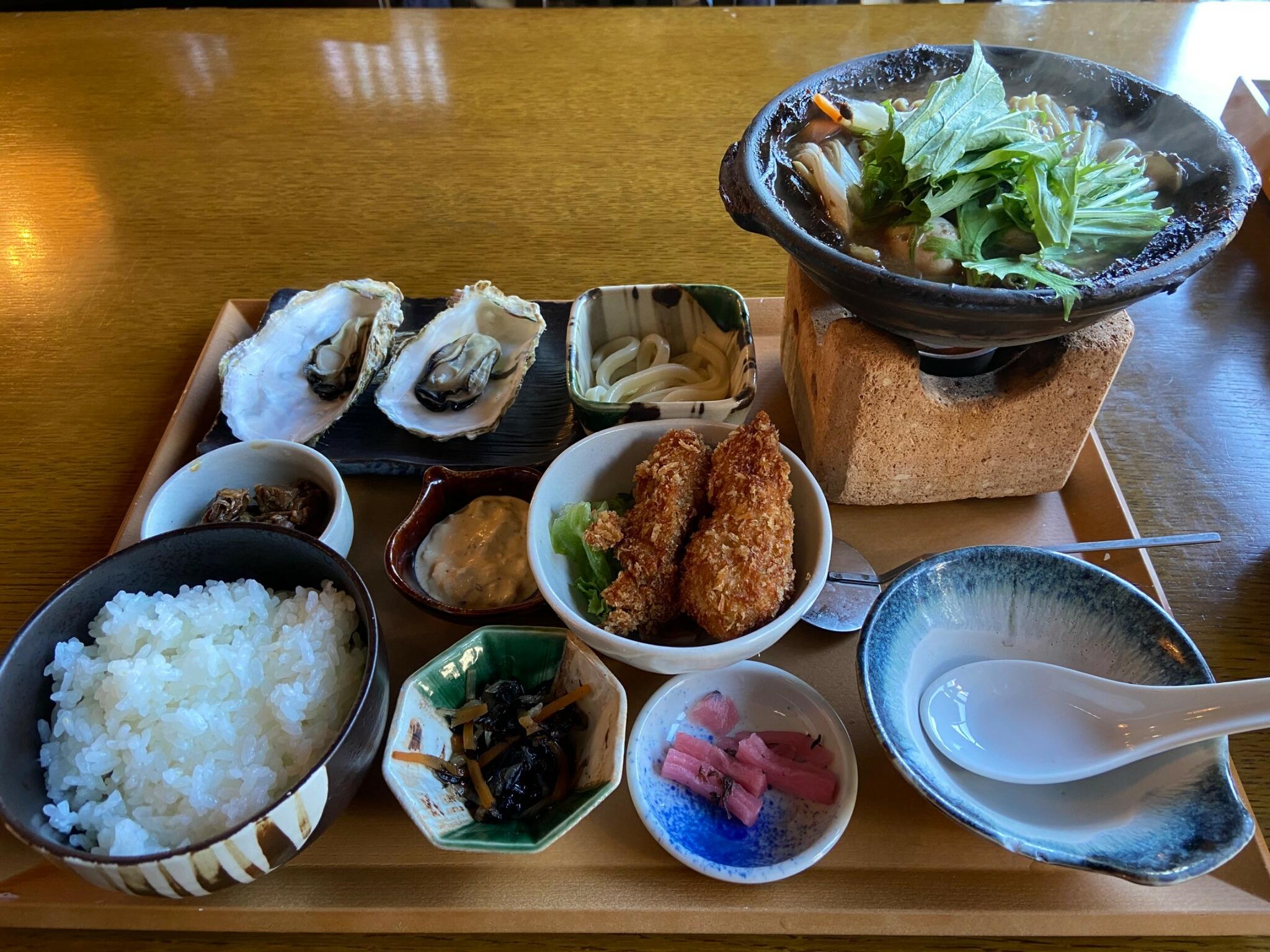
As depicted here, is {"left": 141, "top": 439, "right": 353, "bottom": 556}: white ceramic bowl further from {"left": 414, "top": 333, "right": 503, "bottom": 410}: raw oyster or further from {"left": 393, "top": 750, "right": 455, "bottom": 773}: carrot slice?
{"left": 393, "top": 750, "right": 455, "bottom": 773}: carrot slice

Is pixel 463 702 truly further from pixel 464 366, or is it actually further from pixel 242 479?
pixel 464 366

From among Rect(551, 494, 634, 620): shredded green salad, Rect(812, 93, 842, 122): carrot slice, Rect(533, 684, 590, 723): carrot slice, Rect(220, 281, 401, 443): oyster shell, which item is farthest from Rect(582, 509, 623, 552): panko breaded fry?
Rect(812, 93, 842, 122): carrot slice

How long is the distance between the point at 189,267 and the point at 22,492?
0.84m

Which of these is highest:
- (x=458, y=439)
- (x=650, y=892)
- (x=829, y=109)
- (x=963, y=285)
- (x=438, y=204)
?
(x=829, y=109)

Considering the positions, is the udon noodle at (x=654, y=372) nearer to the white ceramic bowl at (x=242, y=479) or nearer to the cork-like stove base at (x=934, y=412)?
the cork-like stove base at (x=934, y=412)

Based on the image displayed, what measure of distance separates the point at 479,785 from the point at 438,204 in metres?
1.84

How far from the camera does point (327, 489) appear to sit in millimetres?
1524

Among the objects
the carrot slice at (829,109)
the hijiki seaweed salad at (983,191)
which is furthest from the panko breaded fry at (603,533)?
the carrot slice at (829,109)

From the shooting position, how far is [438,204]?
8.05ft

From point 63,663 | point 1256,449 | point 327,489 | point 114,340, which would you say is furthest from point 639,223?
point 63,663

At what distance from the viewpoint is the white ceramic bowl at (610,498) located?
1.18 meters

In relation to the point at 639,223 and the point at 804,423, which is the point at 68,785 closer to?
the point at 804,423

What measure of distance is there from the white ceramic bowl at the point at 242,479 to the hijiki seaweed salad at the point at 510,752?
443mm

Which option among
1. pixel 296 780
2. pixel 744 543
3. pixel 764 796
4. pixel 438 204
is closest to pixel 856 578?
pixel 744 543
